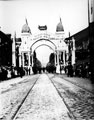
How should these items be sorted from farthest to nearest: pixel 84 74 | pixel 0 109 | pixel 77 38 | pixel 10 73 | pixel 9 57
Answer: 1. pixel 9 57
2. pixel 77 38
3. pixel 10 73
4. pixel 84 74
5. pixel 0 109

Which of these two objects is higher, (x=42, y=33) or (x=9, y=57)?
(x=42, y=33)

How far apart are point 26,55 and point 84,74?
57111 millimetres

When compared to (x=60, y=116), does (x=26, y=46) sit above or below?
above

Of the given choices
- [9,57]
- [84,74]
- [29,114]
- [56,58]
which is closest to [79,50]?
[9,57]

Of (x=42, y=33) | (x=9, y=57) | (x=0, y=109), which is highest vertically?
(x=42, y=33)

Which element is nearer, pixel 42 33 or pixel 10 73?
pixel 10 73

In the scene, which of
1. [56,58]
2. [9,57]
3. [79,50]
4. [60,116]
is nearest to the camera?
[60,116]

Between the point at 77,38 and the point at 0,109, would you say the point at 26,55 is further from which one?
the point at 0,109

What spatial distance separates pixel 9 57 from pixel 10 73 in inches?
770

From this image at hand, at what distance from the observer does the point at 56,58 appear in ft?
261

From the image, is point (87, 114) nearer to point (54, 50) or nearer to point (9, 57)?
point (9, 57)

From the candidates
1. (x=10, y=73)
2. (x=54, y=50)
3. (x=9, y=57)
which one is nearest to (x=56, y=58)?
(x=54, y=50)

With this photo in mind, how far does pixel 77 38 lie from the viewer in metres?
49.6

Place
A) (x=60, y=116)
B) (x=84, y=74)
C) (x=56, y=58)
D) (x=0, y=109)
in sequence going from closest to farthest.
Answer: (x=60, y=116) < (x=0, y=109) < (x=84, y=74) < (x=56, y=58)
